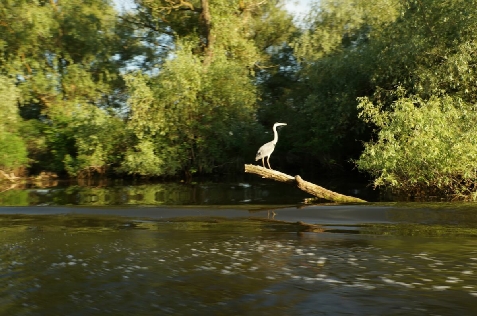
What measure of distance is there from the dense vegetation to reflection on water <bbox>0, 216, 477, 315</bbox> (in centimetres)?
874

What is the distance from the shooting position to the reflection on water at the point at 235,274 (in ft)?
24.4

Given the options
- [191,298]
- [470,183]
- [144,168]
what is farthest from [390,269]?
[144,168]

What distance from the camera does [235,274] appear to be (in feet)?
29.7

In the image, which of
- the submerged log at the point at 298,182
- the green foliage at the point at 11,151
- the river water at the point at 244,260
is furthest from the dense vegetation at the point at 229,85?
the river water at the point at 244,260

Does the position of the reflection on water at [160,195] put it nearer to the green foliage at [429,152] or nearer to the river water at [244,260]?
the green foliage at [429,152]

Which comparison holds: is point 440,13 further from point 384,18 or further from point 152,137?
point 152,137

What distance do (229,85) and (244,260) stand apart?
25.1 m

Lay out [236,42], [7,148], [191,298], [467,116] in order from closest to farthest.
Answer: [191,298] → [467,116] → [7,148] → [236,42]

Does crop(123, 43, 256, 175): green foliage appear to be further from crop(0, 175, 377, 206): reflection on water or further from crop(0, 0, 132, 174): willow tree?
crop(0, 0, 132, 174): willow tree

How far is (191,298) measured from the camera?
7.82 metres

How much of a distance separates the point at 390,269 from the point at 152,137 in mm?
25884

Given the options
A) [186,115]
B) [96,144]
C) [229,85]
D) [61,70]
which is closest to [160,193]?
[186,115]

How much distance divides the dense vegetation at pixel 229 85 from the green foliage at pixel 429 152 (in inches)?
2.9

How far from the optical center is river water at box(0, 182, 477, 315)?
7.56m
